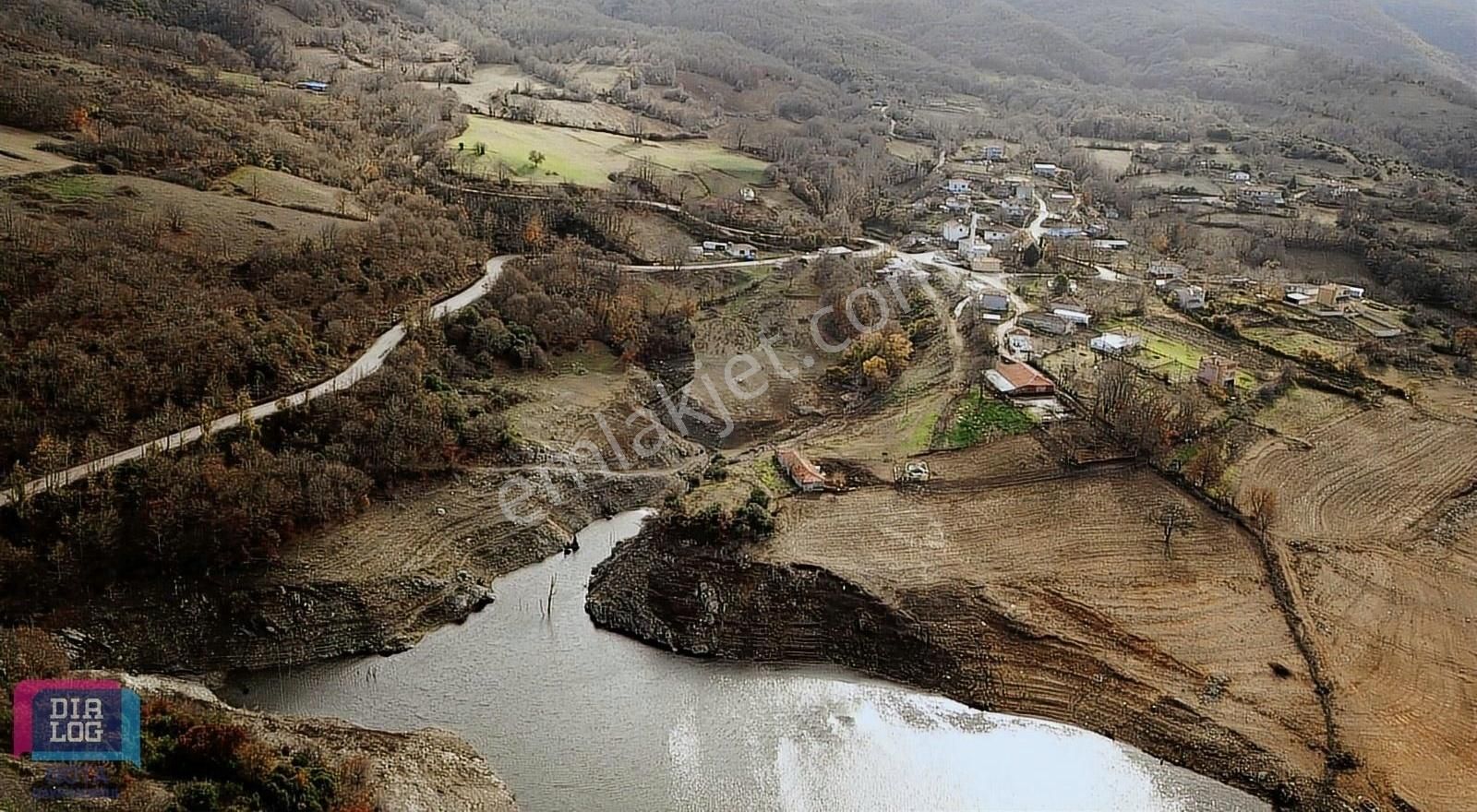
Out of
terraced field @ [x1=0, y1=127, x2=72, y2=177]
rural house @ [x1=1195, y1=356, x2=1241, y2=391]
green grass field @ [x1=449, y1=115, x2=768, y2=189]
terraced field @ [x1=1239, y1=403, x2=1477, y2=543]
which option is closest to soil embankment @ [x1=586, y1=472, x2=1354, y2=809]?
terraced field @ [x1=1239, y1=403, x2=1477, y2=543]

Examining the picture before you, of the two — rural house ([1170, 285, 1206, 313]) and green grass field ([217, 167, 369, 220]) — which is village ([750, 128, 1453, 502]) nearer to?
rural house ([1170, 285, 1206, 313])

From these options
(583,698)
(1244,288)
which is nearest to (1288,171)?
(1244,288)

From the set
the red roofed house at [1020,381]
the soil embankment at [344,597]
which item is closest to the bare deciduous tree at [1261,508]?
the red roofed house at [1020,381]

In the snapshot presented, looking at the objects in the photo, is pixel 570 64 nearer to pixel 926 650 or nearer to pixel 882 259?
pixel 882 259

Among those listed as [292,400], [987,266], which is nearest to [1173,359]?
[987,266]

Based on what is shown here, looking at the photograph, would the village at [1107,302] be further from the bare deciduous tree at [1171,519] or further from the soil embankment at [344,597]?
the soil embankment at [344,597]

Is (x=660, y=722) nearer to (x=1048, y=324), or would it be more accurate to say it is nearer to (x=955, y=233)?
(x=1048, y=324)
